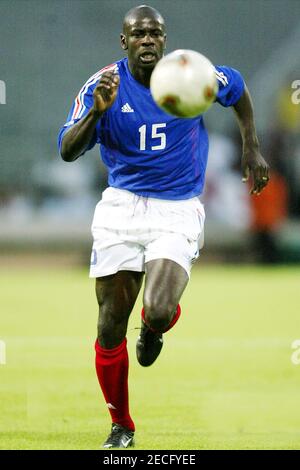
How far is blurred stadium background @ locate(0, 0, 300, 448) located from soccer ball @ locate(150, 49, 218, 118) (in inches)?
433

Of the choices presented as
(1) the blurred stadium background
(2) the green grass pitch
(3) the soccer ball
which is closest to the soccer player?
(3) the soccer ball

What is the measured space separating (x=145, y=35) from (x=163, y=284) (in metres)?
1.44

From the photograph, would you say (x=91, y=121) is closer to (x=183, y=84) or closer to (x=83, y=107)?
(x=83, y=107)

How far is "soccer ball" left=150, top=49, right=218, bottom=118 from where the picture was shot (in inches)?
219

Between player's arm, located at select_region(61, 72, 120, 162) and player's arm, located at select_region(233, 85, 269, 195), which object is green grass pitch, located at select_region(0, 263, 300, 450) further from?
player's arm, located at select_region(61, 72, 120, 162)

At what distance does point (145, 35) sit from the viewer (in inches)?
237

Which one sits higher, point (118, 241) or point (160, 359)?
point (118, 241)

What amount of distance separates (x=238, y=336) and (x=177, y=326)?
100 centimetres

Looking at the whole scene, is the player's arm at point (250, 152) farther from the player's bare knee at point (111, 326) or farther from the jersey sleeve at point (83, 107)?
the player's bare knee at point (111, 326)

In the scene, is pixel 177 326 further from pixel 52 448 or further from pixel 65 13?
pixel 65 13

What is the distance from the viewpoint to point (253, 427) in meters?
6.43

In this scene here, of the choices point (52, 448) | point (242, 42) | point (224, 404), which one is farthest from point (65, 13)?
point (52, 448)
